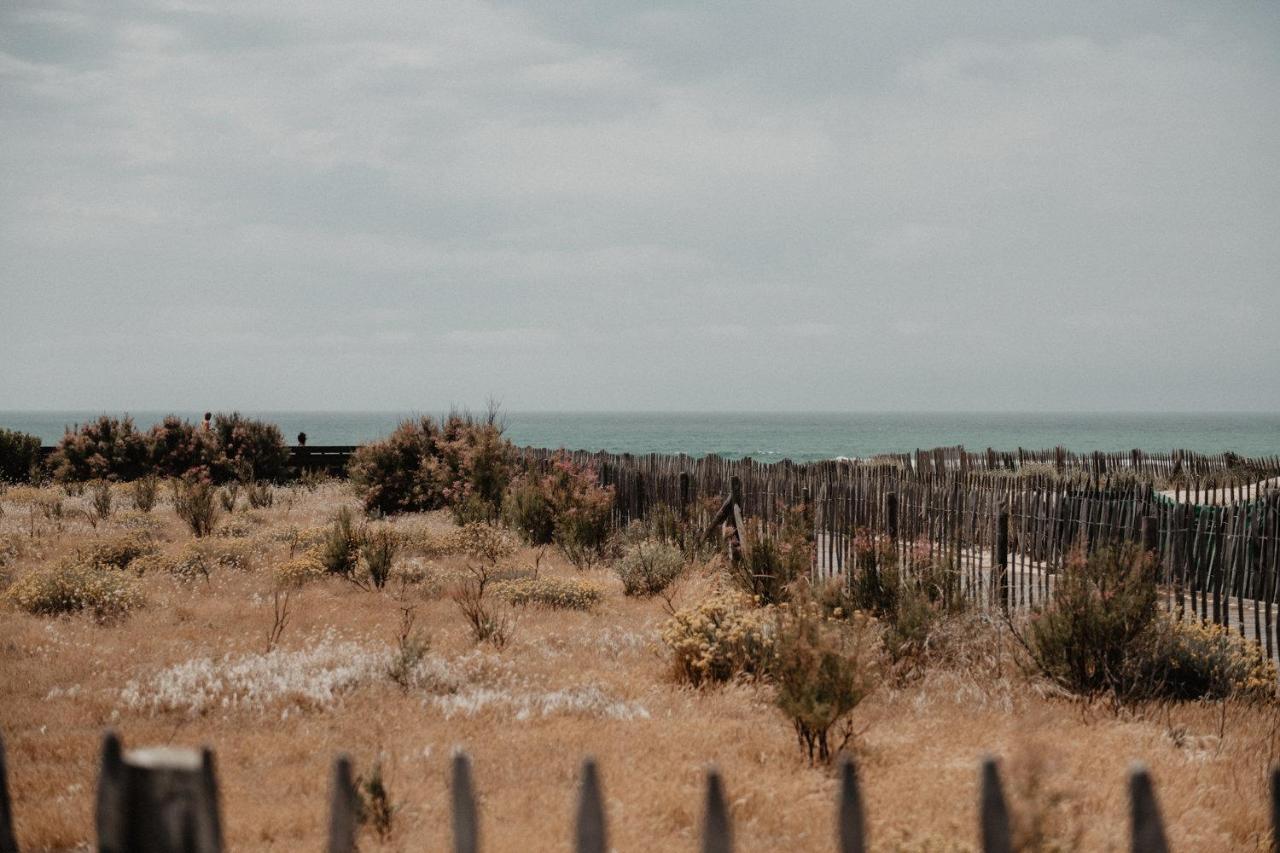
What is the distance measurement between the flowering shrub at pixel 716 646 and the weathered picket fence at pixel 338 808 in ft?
17.0

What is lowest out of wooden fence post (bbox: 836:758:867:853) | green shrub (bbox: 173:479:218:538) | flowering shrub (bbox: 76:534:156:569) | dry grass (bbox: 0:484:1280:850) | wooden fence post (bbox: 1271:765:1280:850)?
dry grass (bbox: 0:484:1280:850)

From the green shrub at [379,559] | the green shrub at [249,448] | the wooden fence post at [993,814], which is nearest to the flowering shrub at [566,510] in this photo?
the green shrub at [379,559]

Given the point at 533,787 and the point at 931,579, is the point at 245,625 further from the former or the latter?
the point at 931,579

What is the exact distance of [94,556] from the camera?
12.6 meters

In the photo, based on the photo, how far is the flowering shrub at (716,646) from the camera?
7.21m

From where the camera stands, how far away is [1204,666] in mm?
7078

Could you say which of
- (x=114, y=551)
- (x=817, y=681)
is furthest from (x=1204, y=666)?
(x=114, y=551)

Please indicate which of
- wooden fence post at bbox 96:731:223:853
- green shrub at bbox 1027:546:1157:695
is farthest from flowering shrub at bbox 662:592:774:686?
wooden fence post at bbox 96:731:223:853

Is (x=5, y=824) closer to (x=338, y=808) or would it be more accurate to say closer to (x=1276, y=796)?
(x=338, y=808)

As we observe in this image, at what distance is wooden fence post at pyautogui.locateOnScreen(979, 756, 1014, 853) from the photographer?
6.30 ft

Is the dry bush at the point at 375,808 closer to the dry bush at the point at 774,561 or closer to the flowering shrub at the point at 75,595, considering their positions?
the dry bush at the point at 774,561

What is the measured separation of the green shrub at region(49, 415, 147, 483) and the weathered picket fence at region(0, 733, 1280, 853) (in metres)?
28.9

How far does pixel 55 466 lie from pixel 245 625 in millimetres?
24082

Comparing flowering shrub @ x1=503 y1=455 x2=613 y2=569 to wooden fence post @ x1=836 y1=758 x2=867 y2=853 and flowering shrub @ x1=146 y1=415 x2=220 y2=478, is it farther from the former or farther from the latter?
flowering shrub @ x1=146 y1=415 x2=220 y2=478
